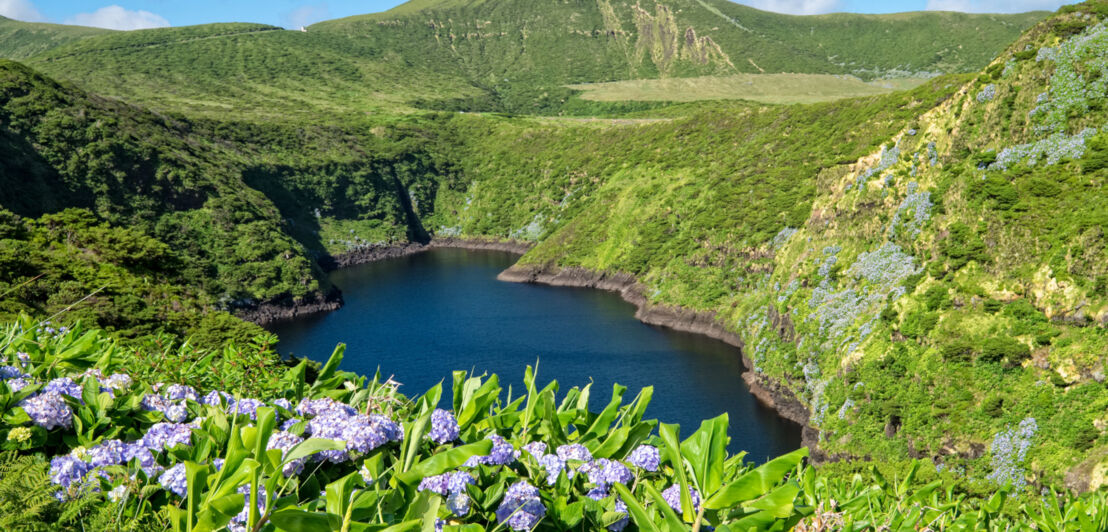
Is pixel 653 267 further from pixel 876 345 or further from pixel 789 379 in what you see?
pixel 876 345

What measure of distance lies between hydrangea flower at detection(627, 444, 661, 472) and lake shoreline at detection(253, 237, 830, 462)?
148 ft

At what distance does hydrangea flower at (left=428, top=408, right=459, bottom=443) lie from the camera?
4894 millimetres

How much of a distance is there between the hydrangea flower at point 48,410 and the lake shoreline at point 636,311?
153 feet

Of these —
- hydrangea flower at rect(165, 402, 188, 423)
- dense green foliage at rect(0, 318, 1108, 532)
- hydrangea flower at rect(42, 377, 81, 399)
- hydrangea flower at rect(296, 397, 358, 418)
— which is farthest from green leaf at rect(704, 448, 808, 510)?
hydrangea flower at rect(42, 377, 81, 399)

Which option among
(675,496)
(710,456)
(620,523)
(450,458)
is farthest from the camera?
(675,496)

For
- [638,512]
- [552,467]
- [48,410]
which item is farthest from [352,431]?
[48,410]

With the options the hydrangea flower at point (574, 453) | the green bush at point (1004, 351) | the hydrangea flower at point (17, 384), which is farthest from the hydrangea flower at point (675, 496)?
the green bush at point (1004, 351)

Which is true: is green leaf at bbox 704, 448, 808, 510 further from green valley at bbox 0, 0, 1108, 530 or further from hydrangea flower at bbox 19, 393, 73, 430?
hydrangea flower at bbox 19, 393, 73, 430

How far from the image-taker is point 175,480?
14.4 ft

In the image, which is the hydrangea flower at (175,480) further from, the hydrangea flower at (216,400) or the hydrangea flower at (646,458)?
the hydrangea flower at (646,458)

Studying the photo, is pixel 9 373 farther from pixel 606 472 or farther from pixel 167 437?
pixel 606 472

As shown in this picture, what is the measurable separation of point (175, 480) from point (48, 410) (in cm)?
136

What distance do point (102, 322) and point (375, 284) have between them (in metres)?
76.2

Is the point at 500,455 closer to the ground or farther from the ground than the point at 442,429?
closer to the ground
